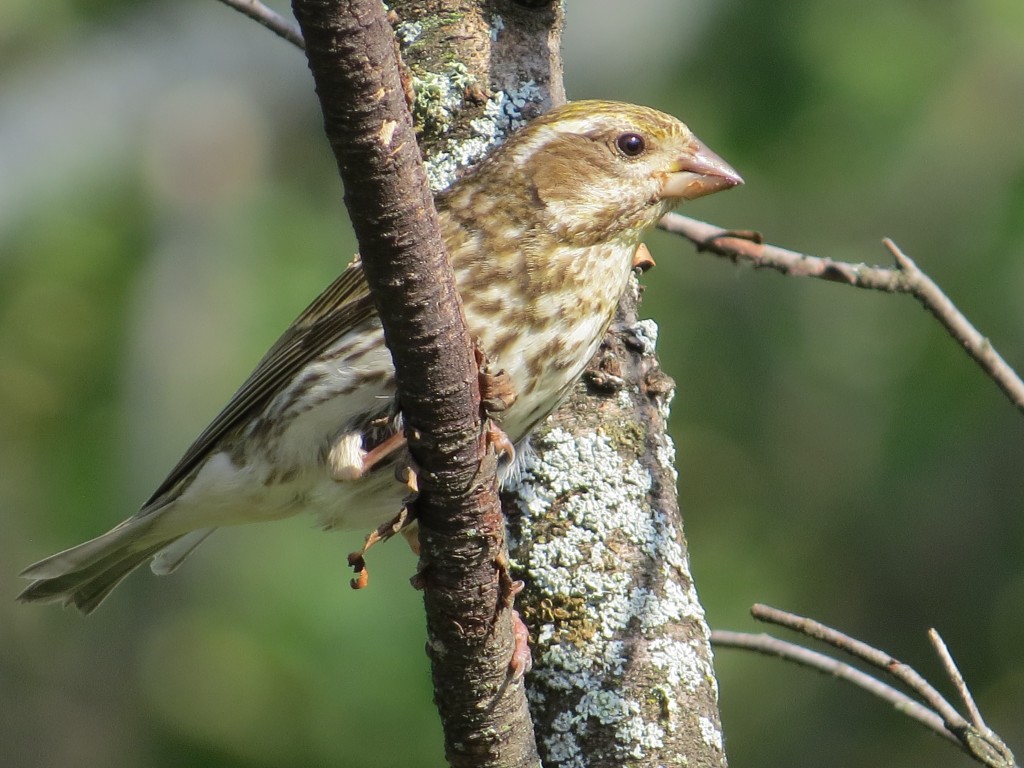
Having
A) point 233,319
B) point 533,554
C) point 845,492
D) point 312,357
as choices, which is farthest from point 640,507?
point 845,492

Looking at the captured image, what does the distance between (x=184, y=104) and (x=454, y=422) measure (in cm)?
680

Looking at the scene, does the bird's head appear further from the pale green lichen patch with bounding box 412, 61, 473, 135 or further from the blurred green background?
the blurred green background

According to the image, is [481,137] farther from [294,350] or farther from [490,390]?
[490,390]

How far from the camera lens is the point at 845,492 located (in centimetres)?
912

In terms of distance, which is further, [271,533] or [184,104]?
[184,104]

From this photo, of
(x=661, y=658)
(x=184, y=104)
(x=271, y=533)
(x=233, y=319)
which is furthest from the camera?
(x=184, y=104)

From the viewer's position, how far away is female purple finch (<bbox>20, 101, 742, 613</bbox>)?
12.6 ft

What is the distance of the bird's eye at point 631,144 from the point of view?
432cm

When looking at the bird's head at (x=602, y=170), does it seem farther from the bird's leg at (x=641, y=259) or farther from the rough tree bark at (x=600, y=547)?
the rough tree bark at (x=600, y=547)

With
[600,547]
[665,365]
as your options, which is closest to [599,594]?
[600,547]

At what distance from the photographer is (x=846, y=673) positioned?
3.57 m

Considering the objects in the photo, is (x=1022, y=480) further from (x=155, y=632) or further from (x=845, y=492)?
(x=155, y=632)

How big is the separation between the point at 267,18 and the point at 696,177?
4.79 feet

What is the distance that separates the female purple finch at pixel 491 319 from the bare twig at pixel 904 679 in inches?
33.2
